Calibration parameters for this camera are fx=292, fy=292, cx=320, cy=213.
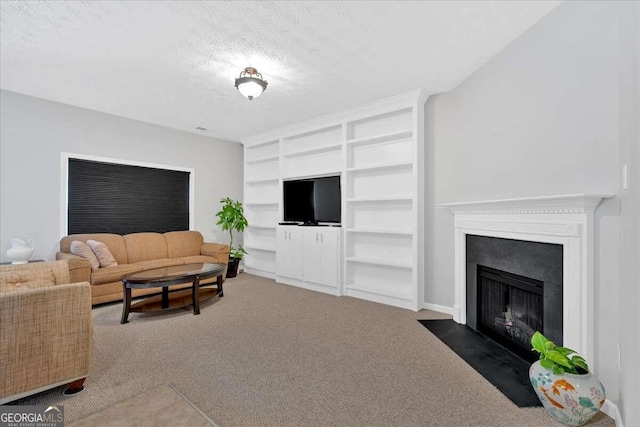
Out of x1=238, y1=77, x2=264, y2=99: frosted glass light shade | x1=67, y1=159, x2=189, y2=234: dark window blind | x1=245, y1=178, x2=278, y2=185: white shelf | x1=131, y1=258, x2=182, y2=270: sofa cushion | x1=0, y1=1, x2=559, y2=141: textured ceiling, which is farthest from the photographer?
x1=245, y1=178, x2=278, y2=185: white shelf

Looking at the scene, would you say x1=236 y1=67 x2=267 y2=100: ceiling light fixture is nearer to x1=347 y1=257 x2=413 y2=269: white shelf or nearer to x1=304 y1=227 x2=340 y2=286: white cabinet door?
x1=304 y1=227 x2=340 y2=286: white cabinet door

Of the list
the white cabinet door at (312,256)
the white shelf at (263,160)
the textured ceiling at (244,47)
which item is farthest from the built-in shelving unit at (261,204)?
the textured ceiling at (244,47)

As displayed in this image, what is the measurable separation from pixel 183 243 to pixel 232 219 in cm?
93

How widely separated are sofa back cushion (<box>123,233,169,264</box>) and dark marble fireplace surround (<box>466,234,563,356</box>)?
4.46 metres

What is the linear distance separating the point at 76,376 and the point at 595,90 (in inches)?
150

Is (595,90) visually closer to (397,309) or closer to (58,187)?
(397,309)

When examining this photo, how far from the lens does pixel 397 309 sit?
3641 millimetres

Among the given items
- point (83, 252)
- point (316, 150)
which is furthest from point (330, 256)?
point (83, 252)

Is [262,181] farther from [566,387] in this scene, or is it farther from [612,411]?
[612,411]

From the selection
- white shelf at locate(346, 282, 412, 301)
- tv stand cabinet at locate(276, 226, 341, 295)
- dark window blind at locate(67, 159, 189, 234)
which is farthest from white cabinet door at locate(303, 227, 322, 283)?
dark window blind at locate(67, 159, 189, 234)

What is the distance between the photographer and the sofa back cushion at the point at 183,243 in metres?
4.89

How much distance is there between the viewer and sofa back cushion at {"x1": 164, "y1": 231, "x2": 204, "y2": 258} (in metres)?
4.89

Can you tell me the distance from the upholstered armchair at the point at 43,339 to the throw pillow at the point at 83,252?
1737 millimetres

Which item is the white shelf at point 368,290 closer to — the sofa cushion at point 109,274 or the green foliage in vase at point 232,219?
the green foliage in vase at point 232,219
